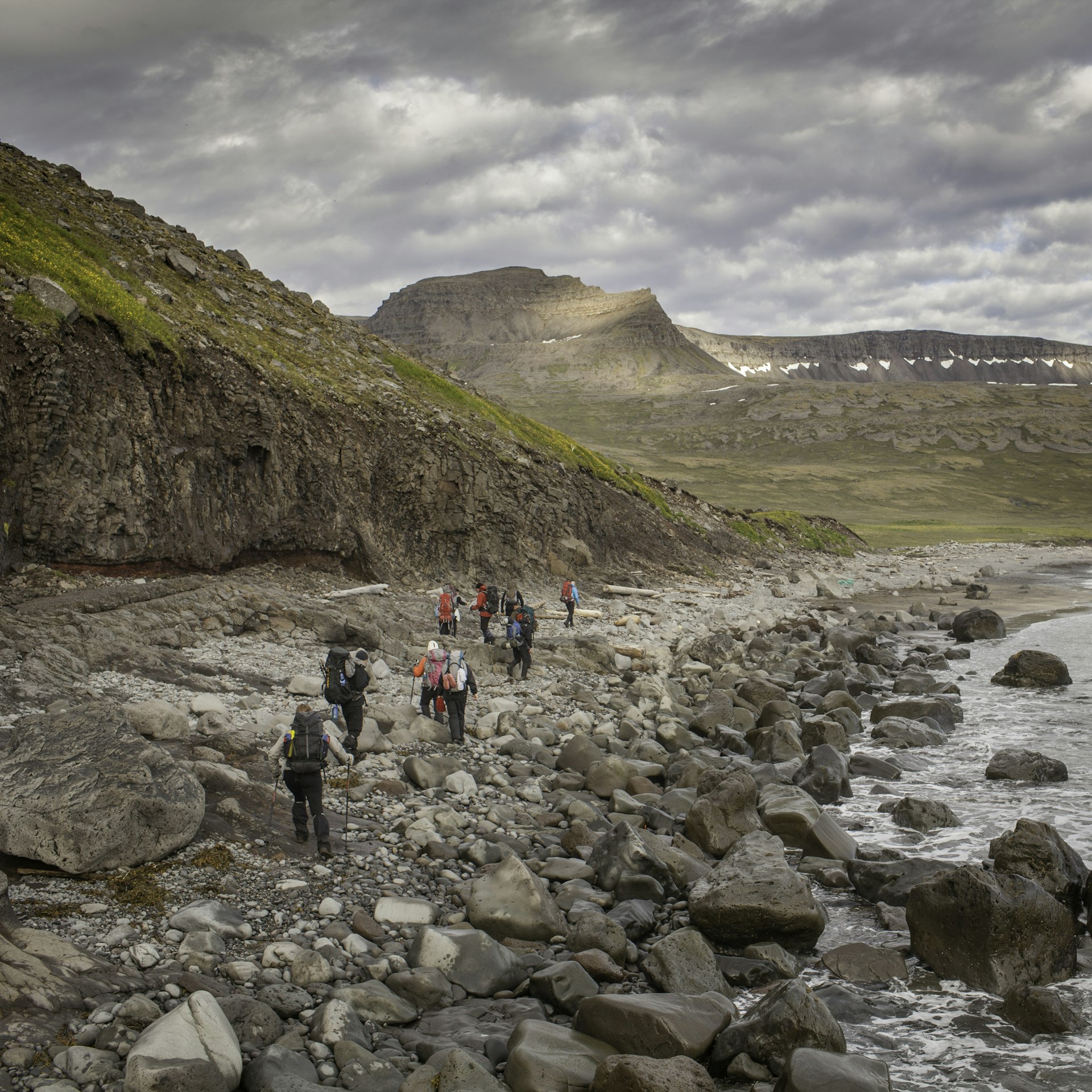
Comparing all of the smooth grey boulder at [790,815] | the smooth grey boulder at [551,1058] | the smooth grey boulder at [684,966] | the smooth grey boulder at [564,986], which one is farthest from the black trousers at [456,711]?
the smooth grey boulder at [551,1058]

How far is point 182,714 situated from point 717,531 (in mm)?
47106

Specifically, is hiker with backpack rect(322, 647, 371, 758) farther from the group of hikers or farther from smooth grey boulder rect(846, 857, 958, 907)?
smooth grey boulder rect(846, 857, 958, 907)

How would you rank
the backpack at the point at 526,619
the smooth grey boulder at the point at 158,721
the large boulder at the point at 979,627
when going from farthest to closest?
the large boulder at the point at 979,627 < the backpack at the point at 526,619 < the smooth grey boulder at the point at 158,721

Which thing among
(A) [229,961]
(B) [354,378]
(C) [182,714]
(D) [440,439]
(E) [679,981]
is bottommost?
(E) [679,981]

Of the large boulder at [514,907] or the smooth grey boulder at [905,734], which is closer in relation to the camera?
the large boulder at [514,907]

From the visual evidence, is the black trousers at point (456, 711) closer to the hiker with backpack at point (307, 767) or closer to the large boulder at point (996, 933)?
the hiker with backpack at point (307, 767)

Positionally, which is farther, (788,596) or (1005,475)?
(1005,475)

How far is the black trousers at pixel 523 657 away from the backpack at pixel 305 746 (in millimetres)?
12344

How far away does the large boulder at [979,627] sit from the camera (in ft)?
119

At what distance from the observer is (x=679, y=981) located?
9.38 meters

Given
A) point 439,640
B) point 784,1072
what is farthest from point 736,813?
point 439,640

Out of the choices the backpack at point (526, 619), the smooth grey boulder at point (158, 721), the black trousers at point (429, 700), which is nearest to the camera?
the smooth grey boulder at point (158, 721)

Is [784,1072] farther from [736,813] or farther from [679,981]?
[736,813]

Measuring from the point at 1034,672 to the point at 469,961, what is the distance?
24183 millimetres
